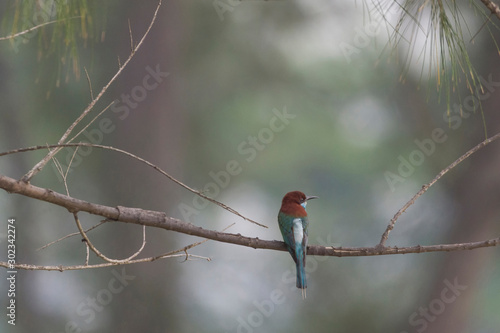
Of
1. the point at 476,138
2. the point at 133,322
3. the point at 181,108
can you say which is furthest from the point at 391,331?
the point at 181,108

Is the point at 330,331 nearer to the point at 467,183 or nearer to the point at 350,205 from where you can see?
the point at 350,205

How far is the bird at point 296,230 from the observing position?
3061 millimetres

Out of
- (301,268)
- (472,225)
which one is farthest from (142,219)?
(472,225)

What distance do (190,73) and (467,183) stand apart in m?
3.73

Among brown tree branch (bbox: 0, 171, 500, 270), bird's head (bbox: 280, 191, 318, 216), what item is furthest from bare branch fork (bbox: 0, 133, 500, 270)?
bird's head (bbox: 280, 191, 318, 216)

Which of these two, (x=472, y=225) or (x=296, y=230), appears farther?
(x=472, y=225)

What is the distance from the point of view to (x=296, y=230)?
320cm

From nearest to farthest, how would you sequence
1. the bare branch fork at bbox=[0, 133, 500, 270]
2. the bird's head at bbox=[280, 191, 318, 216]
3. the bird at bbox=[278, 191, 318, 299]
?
1. the bare branch fork at bbox=[0, 133, 500, 270]
2. the bird at bbox=[278, 191, 318, 299]
3. the bird's head at bbox=[280, 191, 318, 216]

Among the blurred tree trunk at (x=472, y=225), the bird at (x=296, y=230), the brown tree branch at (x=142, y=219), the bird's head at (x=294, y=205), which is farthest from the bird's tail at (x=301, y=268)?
the blurred tree trunk at (x=472, y=225)

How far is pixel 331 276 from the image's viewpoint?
25.5 feet

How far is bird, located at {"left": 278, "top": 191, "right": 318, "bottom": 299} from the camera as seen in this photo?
3.06m

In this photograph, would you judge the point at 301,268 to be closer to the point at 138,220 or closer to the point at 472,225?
the point at 138,220

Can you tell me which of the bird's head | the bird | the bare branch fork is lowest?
the bare branch fork

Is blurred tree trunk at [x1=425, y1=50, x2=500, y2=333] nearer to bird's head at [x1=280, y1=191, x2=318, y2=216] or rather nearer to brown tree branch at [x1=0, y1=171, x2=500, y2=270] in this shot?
bird's head at [x1=280, y1=191, x2=318, y2=216]
